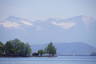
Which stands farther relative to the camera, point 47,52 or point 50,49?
point 47,52

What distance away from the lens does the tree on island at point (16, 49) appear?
4336mm

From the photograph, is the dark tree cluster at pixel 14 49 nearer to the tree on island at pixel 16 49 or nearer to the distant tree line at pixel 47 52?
the tree on island at pixel 16 49

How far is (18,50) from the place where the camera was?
4.39m

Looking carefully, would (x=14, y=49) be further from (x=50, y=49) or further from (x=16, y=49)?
(x=50, y=49)

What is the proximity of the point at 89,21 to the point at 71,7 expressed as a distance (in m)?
0.46

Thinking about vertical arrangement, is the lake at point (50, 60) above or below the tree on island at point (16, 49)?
below

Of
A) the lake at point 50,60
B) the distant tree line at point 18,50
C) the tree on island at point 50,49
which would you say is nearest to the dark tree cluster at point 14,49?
the distant tree line at point 18,50

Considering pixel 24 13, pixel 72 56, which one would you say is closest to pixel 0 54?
pixel 24 13

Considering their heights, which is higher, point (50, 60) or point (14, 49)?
point (14, 49)

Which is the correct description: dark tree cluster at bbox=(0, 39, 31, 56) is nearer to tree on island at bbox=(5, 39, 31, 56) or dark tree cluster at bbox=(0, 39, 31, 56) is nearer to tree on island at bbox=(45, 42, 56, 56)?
tree on island at bbox=(5, 39, 31, 56)

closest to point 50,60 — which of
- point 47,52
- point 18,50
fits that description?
point 47,52

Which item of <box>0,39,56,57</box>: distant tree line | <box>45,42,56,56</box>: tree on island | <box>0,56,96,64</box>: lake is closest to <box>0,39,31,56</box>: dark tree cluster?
<box>0,39,56,57</box>: distant tree line

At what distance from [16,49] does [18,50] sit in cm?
5

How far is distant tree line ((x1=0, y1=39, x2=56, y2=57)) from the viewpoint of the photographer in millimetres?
4332
